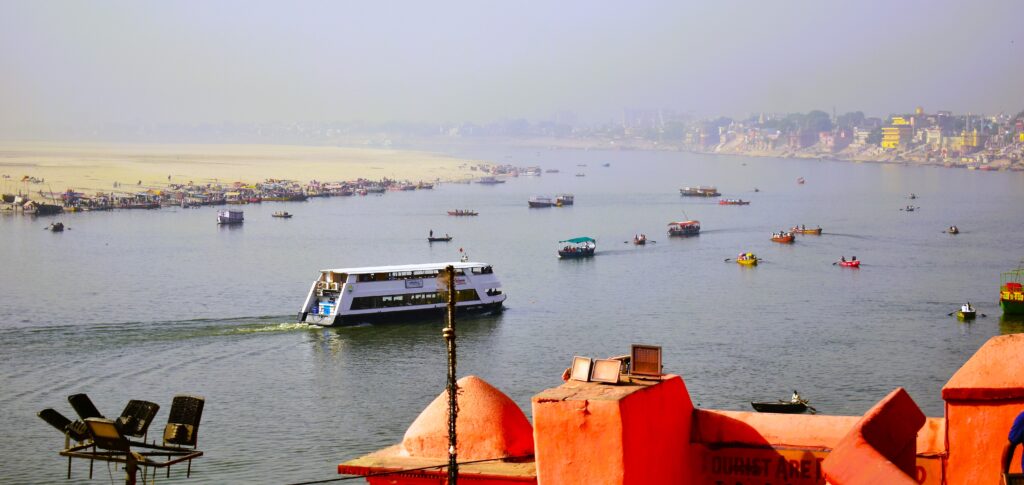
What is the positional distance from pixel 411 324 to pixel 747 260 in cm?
1620

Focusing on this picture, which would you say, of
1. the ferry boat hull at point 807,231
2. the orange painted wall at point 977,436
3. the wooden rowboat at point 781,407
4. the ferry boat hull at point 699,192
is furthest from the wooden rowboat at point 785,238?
the orange painted wall at point 977,436

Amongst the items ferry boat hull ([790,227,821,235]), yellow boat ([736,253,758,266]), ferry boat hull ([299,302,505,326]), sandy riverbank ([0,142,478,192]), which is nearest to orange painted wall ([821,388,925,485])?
ferry boat hull ([299,302,505,326])

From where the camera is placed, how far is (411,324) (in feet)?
87.9

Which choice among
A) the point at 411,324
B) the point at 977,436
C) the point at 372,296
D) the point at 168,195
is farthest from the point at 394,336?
the point at 168,195

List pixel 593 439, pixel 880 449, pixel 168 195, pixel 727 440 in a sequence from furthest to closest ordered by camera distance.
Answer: pixel 168 195
pixel 727 440
pixel 593 439
pixel 880 449

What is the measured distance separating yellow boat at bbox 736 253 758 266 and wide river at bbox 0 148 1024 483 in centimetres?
56

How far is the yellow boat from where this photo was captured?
3988cm

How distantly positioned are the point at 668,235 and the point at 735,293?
1736cm

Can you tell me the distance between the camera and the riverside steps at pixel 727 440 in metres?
6.15

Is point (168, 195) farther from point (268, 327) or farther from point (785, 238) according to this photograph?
point (268, 327)

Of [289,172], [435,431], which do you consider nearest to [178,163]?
[289,172]

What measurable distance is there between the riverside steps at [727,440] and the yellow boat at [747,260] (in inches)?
1282

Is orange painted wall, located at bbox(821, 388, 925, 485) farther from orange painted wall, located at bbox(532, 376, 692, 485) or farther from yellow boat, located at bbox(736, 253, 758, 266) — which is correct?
yellow boat, located at bbox(736, 253, 758, 266)

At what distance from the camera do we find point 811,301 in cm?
3180
